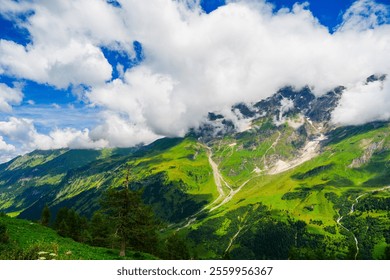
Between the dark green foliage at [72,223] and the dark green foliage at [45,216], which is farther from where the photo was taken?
the dark green foliage at [45,216]

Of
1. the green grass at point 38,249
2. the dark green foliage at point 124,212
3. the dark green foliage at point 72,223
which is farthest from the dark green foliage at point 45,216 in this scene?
the dark green foliage at point 124,212

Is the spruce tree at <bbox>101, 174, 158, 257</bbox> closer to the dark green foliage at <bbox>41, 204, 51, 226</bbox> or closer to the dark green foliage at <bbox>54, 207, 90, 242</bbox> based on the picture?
the dark green foliage at <bbox>54, 207, 90, 242</bbox>

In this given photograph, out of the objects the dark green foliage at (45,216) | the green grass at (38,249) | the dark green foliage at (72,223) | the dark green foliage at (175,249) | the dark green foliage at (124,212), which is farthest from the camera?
the dark green foliage at (45,216)

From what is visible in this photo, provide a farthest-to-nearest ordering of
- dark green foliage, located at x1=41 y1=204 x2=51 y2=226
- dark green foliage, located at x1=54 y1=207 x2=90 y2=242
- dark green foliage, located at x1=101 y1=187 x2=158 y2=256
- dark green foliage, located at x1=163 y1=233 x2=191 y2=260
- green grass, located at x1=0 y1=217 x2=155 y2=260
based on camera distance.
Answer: dark green foliage, located at x1=41 y1=204 x2=51 y2=226 → dark green foliage, located at x1=163 y1=233 x2=191 y2=260 → dark green foliage, located at x1=54 y1=207 x2=90 y2=242 → dark green foliage, located at x1=101 y1=187 x2=158 y2=256 → green grass, located at x1=0 y1=217 x2=155 y2=260

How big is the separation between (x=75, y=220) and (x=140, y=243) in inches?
2017

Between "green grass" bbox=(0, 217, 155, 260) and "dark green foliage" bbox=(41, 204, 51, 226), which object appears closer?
"green grass" bbox=(0, 217, 155, 260)

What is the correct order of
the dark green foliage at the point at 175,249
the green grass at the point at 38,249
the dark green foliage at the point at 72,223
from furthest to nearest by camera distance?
the dark green foliage at the point at 175,249, the dark green foliage at the point at 72,223, the green grass at the point at 38,249

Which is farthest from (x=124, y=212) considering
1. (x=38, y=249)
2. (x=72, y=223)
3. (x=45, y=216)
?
(x=45, y=216)

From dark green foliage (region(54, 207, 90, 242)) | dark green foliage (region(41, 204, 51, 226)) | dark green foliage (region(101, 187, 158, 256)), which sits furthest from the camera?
dark green foliage (region(41, 204, 51, 226))

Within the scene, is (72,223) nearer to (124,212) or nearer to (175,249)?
(175,249)

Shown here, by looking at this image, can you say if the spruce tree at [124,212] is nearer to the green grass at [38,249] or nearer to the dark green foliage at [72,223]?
the green grass at [38,249]

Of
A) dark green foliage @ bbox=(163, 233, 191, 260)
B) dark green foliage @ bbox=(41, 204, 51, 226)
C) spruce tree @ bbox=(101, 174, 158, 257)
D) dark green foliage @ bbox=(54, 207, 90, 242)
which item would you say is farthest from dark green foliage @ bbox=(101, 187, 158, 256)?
dark green foliage @ bbox=(41, 204, 51, 226)
